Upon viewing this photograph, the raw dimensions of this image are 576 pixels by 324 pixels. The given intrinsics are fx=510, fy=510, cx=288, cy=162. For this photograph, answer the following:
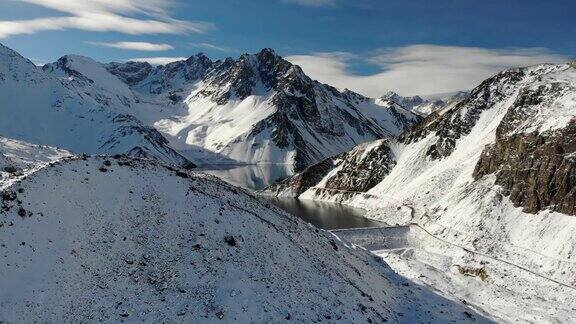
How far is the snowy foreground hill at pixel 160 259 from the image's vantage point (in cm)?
2938

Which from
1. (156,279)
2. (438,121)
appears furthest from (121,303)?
(438,121)

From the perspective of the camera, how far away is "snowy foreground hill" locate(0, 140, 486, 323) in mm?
29375

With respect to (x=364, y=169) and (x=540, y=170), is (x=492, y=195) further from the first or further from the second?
(x=364, y=169)

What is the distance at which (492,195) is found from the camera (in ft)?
270

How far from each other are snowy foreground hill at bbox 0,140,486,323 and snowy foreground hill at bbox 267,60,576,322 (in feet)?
50.5

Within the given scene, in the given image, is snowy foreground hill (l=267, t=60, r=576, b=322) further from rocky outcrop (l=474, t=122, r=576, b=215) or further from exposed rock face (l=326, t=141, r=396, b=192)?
exposed rock face (l=326, t=141, r=396, b=192)

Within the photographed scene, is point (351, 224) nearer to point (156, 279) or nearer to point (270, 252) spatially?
point (270, 252)

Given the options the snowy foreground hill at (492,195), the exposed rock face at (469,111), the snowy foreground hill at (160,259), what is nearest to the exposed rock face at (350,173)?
the snowy foreground hill at (492,195)

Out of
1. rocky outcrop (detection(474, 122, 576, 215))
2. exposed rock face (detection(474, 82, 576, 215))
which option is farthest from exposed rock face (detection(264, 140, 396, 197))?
rocky outcrop (detection(474, 122, 576, 215))

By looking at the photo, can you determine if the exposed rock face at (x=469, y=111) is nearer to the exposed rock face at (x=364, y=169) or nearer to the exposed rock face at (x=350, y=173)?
the exposed rock face at (x=364, y=169)

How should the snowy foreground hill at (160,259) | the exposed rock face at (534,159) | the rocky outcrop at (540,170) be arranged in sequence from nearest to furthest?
the snowy foreground hill at (160,259)
the rocky outcrop at (540,170)
the exposed rock face at (534,159)

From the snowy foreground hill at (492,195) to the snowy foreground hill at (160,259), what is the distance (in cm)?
1538

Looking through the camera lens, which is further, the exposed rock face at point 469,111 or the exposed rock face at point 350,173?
the exposed rock face at point 350,173

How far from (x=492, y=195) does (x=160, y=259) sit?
2513 inches
